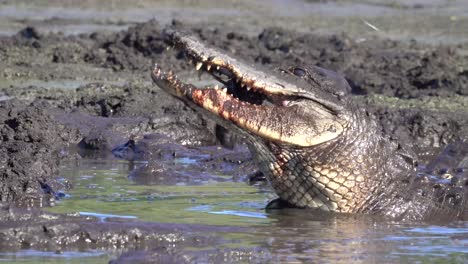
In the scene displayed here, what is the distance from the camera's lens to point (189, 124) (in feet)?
36.7

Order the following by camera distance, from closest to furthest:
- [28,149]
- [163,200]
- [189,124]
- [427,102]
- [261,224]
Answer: [261,224]
[163,200]
[28,149]
[189,124]
[427,102]

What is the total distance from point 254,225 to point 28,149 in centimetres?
248

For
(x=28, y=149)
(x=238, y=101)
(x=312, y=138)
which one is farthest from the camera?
(x=28, y=149)

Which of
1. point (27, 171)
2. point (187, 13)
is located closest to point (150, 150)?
point (27, 171)

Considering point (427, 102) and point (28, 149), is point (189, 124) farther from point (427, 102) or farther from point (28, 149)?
point (427, 102)

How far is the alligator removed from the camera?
6.88 m

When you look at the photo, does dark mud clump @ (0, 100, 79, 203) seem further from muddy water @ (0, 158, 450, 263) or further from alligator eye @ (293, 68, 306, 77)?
alligator eye @ (293, 68, 306, 77)

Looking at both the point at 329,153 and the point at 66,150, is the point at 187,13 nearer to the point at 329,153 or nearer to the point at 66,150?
the point at 66,150

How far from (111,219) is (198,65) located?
38.7 inches

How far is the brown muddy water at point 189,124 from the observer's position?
6191mm

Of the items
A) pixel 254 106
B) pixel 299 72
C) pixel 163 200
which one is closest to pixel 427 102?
pixel 163 200

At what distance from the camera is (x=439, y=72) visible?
14.2 meters

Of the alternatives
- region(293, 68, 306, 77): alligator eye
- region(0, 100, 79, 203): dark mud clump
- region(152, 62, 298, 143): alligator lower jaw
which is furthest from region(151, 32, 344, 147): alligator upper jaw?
region(0, 100, 79, 203): dark mud clump

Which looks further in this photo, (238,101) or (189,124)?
(189,124)
